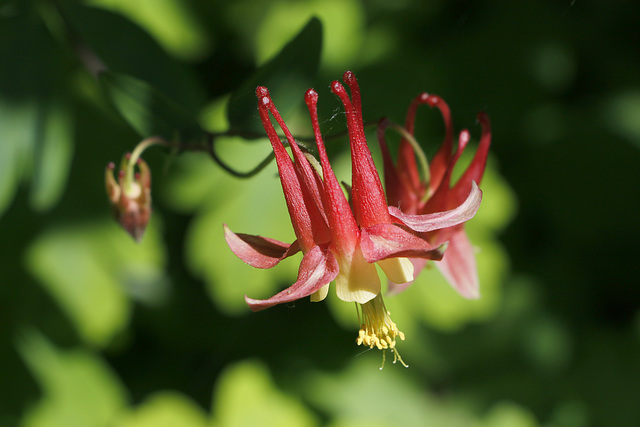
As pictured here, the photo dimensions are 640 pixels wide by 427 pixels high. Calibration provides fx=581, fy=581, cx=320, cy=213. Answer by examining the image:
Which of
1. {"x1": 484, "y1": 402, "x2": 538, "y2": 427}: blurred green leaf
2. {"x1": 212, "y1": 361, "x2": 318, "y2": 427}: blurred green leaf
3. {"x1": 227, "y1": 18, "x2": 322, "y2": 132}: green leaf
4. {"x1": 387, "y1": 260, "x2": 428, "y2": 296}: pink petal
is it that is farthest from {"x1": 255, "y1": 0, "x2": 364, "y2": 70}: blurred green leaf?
{"x1": 484, "y1": 402, "x2": 538, "y2": 427}: blurred green leaf

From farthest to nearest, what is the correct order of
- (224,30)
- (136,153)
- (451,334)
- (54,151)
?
1. (451,334)
2. (224,30)
3. (54,151)
4. (136,153)

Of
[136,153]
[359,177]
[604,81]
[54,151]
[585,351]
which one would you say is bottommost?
[585,351]

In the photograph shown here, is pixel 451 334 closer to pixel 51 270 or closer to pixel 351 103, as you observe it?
pixel 51 270

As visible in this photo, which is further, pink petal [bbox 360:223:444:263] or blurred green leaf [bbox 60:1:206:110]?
blurred green leaf [bbox 60:1:206:110]

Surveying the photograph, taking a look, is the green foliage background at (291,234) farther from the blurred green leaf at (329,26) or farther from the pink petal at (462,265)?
the pink petal at (462,265)

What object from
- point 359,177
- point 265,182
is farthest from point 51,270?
point 359,177

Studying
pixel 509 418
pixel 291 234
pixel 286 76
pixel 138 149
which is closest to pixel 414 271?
pixel 286 76

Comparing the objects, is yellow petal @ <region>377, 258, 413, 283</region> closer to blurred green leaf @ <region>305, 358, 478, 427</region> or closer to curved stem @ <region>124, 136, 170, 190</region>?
curved stem @ <region>124, 136, 170, 190</region>
